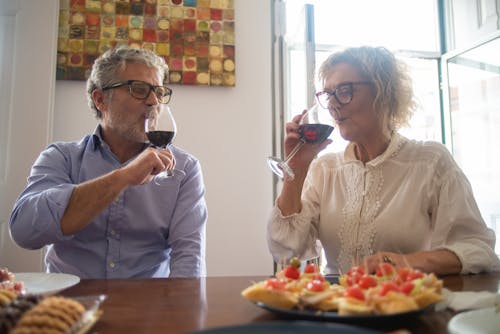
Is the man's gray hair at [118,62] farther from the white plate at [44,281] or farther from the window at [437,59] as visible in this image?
the window at [437,59]

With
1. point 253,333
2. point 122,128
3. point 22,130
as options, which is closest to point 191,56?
point 22,130

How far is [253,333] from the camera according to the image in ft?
1.43

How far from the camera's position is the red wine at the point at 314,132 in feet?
4.48

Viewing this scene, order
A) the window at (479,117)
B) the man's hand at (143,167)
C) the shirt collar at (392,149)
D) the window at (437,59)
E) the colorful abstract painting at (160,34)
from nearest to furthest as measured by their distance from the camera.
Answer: the man's hand at (143,167) < the shirt collar at (392,149) < the colorful abstract painting at (160,34) < the window at (437,59) < the window at (479,117)

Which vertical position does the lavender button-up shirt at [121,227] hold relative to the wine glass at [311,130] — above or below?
below

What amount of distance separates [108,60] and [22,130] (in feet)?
3.94

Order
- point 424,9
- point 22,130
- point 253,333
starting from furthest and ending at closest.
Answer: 1. point 424,9
2. point 22,130
3. point 253,333

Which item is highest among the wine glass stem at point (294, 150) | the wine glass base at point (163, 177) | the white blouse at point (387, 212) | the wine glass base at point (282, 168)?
the wine glass stem at point (294, 150)

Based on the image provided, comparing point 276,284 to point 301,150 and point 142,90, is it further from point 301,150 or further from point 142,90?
point 142,90

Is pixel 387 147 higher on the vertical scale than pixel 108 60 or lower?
lower

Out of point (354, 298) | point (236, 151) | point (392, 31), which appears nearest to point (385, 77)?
point (354, 298)

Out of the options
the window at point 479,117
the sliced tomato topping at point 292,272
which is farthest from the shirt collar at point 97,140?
the window at point 479,117

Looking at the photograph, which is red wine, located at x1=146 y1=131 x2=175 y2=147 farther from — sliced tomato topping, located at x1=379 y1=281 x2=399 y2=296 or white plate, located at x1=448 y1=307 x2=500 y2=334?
white plate, located at x1=448 y1=307 x2=500 y2=334

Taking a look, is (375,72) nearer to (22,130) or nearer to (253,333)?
(253,333)
